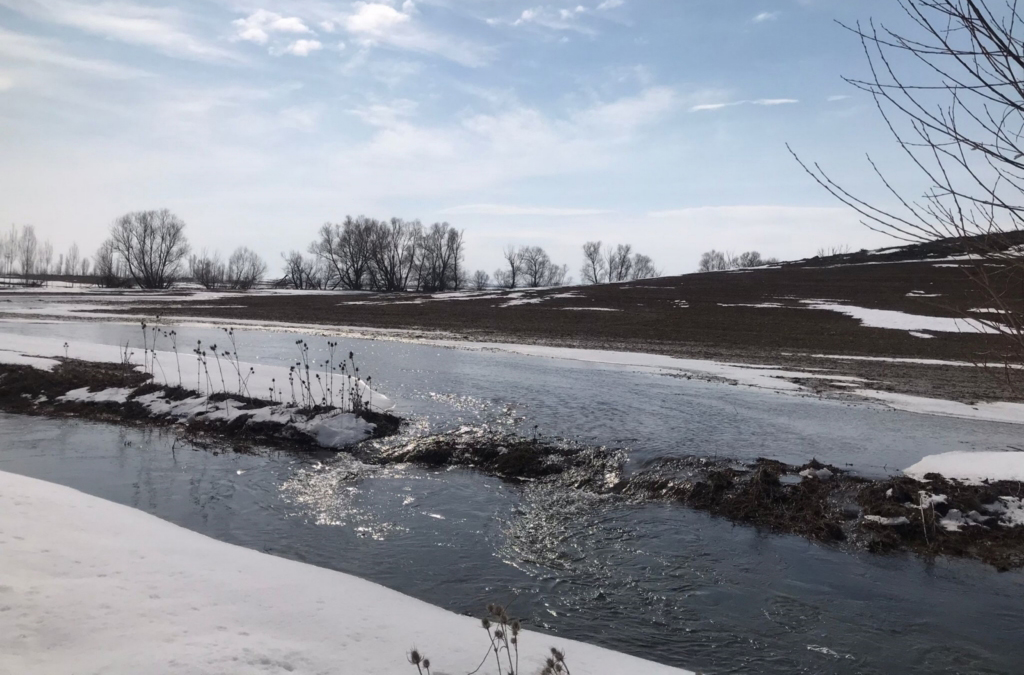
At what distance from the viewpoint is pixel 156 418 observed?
14.4m

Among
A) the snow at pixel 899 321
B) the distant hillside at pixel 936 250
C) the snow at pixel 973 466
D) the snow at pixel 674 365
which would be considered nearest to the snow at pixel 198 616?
the distant hillside at pixel 936 250

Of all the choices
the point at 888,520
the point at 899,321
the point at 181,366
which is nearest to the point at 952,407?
the point at 888,520

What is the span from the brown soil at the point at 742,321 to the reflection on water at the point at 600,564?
3446mm

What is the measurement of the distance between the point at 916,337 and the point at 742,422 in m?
23.7

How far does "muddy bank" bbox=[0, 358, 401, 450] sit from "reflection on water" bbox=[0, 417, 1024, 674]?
5.39 feet

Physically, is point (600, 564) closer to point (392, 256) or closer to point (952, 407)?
point (952, 407)

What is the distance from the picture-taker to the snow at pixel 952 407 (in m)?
15.9

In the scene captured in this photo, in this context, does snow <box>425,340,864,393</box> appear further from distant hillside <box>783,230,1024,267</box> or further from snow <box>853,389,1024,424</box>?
distant hillside <box>783,230,1024,267</box>

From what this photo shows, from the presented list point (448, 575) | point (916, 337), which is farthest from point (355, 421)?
point (916, 337)

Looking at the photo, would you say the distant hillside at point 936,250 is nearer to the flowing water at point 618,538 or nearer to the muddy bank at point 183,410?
the flowing water at point 618,538

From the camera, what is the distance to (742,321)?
40500 mm

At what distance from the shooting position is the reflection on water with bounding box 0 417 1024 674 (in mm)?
6137

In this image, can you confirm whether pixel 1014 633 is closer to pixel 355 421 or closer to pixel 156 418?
pixel 355 421

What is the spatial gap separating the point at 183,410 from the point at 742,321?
110ft
